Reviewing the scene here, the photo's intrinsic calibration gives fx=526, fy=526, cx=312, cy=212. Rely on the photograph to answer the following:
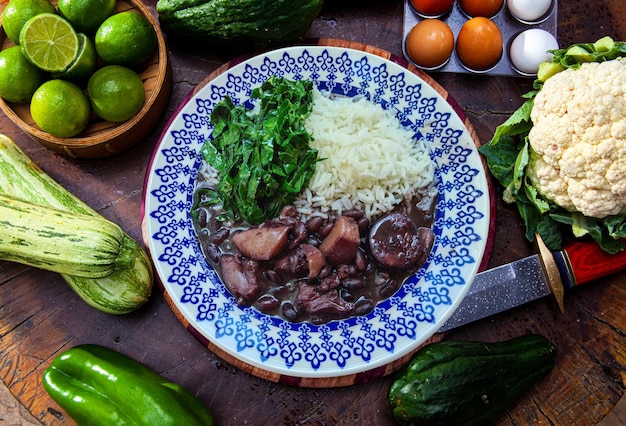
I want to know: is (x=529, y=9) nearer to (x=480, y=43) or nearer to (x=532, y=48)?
(x=532, y=48)

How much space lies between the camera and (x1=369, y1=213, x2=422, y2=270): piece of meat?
2705mm

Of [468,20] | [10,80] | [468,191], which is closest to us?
[10,80]

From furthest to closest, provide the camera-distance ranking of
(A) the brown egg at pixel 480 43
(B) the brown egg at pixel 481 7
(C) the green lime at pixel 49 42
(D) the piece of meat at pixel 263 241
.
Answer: (B) the brown egg at pixel 481 7 < (A) the brown egg at pixel 480 43 < (D) the piece of meat at pixel 263 241 < (C) the green lime at pixel 49 42

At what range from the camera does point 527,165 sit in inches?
113

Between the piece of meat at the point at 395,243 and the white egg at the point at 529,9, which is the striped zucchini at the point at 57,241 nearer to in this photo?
the piece of meat at the point at 395,243

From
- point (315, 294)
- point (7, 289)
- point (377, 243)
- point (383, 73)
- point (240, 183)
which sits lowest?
point (7, 289)

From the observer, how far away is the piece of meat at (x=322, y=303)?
8.77 feet

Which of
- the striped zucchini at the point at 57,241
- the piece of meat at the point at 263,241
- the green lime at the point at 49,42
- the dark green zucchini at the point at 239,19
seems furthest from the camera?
the dark green zucchini at the point at 239,19

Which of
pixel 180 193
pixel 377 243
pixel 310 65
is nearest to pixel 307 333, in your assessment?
pixel 377 243

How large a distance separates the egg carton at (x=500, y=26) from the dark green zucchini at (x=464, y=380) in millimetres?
1570

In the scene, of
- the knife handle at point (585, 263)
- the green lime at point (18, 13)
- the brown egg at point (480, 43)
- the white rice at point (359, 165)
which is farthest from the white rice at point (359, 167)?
the green lime at point (18, 13)

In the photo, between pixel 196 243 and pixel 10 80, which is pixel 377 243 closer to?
pixel 196 243

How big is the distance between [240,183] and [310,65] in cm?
80

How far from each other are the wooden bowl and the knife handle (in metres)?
2.31
